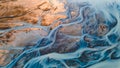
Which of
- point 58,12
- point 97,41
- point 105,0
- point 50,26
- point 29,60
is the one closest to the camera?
point 29,60

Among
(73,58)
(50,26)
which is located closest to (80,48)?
(73,58)

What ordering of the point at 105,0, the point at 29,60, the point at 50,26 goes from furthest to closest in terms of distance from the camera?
the point at 105,0 < the point at 50,26 < the point at 29,60

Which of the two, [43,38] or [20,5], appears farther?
[20,5]

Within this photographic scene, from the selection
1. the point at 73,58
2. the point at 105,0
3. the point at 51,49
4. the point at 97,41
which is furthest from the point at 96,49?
the point at 105,0

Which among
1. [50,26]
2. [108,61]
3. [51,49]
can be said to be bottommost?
[108,61]

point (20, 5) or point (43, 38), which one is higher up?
point (20, 5)

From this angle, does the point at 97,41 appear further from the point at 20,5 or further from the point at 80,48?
the point at 20,5
